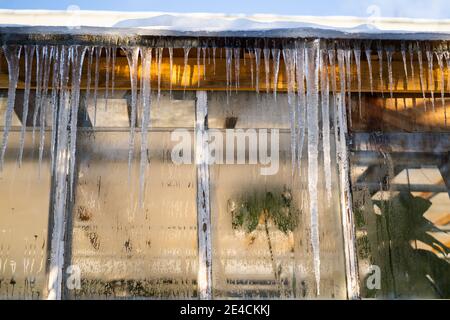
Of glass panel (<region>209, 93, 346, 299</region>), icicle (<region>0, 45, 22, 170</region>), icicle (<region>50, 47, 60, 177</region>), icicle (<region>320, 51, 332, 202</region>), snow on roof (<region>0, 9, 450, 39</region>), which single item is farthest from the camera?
icicle (<region>320, 51, 332, 202</region>)

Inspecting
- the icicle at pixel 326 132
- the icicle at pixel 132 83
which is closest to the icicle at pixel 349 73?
the icicle at pixel 326 132

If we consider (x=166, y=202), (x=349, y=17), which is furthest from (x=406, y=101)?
(x=166, y=202)

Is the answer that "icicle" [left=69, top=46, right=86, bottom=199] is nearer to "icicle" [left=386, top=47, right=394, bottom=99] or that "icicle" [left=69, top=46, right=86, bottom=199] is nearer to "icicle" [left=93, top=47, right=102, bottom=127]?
"icicle" [left=93, top=47, right=102, bottom=127]

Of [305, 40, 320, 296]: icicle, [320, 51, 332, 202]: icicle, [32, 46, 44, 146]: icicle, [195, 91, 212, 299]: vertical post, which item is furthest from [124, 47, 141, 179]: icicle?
[320, 51, 332, 202]: icicle

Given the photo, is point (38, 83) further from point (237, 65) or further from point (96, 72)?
point (237, 65)

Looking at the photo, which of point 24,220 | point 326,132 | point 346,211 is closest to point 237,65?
point 326,132

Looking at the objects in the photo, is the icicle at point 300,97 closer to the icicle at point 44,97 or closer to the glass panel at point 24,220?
the icicle at point 44,97
